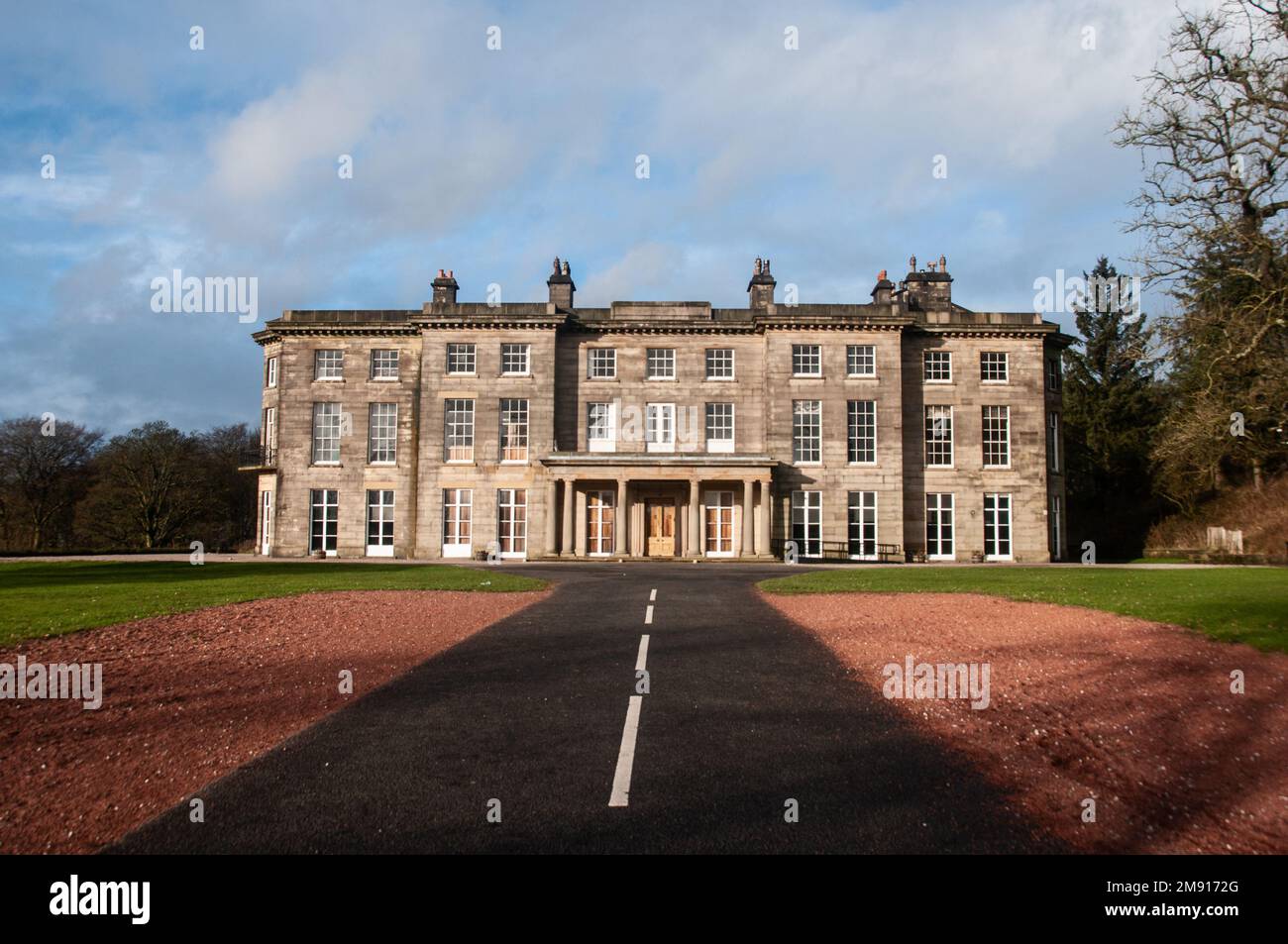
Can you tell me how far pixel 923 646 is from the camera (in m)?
11.1

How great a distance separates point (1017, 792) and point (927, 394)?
34367 mm

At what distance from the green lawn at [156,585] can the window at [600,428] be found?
1170 cm

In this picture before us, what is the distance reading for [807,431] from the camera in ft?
121

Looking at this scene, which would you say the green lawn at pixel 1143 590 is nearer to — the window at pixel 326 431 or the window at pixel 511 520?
the window at pixel 511 520

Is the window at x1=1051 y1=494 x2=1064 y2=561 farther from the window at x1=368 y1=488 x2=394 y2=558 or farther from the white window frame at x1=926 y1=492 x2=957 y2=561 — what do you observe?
the window at x1=368 y1=488 x2=394 y2=558

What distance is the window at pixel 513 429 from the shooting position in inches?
1459

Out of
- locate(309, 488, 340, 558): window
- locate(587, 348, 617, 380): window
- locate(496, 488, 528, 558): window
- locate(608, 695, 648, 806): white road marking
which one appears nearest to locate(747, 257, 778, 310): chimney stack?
locate(587, 348, 617, 380): window

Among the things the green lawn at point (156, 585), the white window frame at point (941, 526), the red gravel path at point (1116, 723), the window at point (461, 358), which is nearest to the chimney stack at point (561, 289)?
the window at point (461, 358)

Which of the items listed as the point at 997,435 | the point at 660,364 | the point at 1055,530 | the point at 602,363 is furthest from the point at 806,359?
the point at 1055,530

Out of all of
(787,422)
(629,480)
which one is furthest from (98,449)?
(787,422)

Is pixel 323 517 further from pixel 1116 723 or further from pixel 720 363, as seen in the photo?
pixel 1116 723

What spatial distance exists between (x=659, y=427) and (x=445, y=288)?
12.6m

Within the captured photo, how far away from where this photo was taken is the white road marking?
529 cm

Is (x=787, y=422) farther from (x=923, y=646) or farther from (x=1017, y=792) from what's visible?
(x=1017, y=792)
